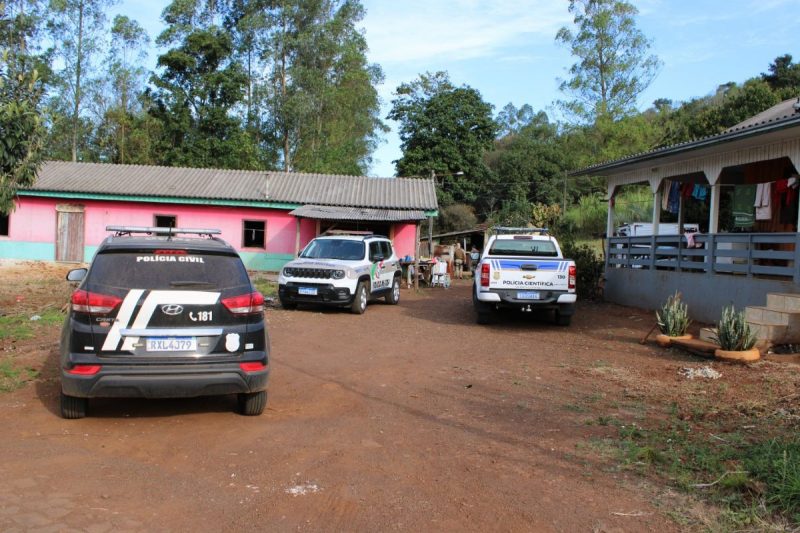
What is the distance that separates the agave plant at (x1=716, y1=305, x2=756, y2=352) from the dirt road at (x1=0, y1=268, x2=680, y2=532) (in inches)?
47.2

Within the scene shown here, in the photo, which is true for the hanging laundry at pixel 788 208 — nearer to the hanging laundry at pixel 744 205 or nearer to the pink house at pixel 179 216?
the hanging laundry at pixel 744 205

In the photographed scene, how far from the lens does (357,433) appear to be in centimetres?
545

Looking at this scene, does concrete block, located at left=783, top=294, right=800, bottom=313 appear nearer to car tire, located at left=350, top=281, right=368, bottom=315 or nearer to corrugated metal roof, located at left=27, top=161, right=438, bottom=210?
car tire, located at left=350, top=281, right=368, bottom=315

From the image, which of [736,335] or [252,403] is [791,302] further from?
[252,403]

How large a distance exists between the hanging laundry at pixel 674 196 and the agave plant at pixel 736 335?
775 cm

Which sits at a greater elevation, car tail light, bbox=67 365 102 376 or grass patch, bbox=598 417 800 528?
car tail light, bbox=67 365 102 376

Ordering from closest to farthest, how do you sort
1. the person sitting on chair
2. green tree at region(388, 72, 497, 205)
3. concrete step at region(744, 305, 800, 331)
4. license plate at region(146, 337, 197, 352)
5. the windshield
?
license plate at region(146, 337, 197, 352) < concrete step at region(744, 305, 800, 331) < the windshield < the person sitting on chair < green tree at region(388, 72, 497, 205)

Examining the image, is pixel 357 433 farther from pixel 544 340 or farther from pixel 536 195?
pixel 536 195

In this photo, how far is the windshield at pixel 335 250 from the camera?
14875 millimetres

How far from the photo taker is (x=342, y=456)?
4.85 metres

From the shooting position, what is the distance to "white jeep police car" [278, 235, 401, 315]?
1374 centimetres

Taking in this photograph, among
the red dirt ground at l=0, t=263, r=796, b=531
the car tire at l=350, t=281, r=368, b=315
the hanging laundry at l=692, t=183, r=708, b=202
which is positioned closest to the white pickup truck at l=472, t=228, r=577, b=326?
the red dirt ground at l=0, t=263, r=796, b=531

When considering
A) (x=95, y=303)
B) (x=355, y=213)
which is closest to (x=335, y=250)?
(x=355, y=213)

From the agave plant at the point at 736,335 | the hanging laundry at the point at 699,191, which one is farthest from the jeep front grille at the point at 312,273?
the hanging laundry at the point at 699,191
